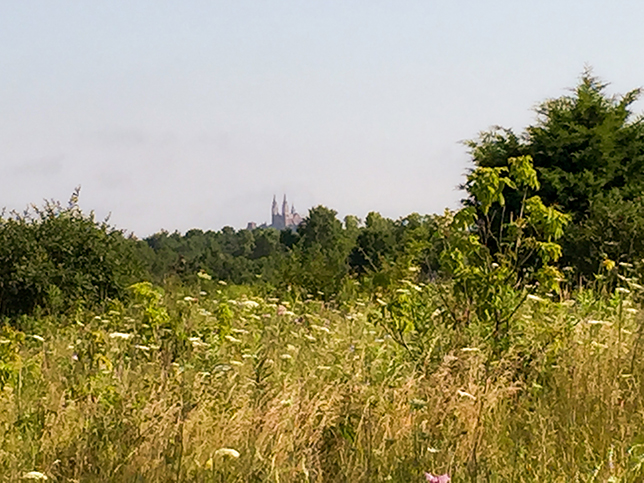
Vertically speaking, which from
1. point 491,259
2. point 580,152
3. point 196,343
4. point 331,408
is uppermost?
point 580,152

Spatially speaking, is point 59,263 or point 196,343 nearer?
point 196,343

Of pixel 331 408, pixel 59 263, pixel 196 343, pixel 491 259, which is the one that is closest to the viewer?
pixel 331 408

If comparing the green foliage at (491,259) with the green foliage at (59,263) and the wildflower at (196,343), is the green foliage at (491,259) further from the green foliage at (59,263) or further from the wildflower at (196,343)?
the green foliage at (59,263)

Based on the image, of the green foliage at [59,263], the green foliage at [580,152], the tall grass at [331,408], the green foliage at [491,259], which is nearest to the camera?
the tall grass at [331,408]

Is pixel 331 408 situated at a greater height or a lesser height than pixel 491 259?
lesser

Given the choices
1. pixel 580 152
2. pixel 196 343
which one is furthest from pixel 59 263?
pixel 580 152

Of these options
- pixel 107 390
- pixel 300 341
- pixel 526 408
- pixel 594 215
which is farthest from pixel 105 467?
pixel 594 215

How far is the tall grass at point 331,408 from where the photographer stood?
10.5 ft

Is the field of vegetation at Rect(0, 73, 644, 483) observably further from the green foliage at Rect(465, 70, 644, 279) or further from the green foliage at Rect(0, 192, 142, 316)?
the green foliage at Rect(465, 70, 644, 279)

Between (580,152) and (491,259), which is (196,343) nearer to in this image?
(491,259)

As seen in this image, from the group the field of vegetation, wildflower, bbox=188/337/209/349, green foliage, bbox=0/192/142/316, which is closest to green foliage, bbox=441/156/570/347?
the field of vegetation

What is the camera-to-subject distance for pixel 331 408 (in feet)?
12.3

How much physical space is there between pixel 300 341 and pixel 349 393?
1.87 meters

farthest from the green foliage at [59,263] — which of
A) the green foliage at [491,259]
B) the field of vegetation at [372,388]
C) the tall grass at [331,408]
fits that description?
the green foliage at [491,259]
